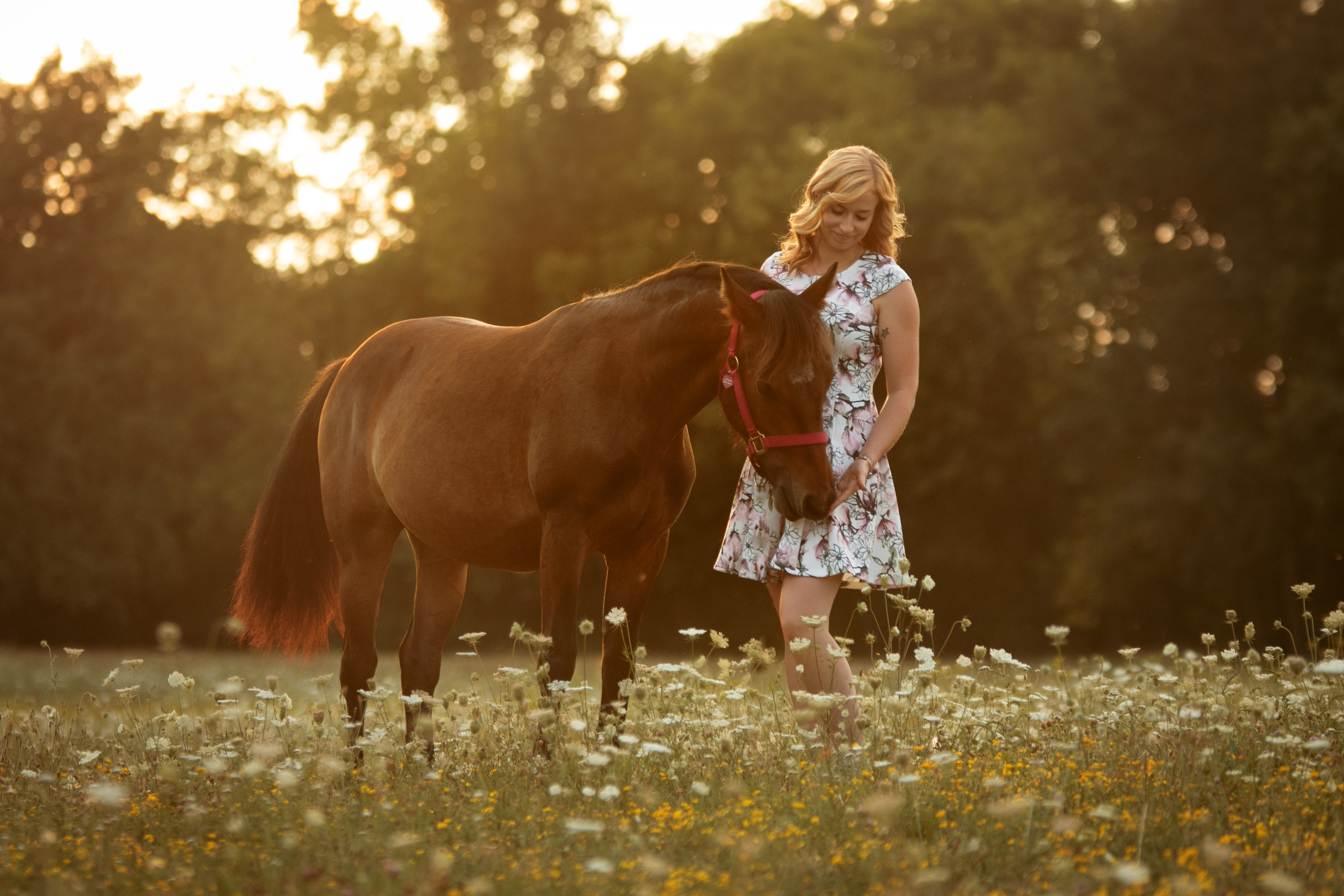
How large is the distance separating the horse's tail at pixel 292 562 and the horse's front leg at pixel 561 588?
219cm

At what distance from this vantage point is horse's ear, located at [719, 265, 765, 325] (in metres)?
4.96

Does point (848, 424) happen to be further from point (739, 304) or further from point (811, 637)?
point (811, 637)

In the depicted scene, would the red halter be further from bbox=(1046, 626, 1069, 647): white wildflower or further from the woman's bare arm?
bbox=(1046, 626, 1069, 647): white wildflower

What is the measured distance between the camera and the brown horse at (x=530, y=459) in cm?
499

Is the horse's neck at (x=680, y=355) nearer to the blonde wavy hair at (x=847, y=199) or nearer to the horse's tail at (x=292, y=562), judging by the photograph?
the blonde wavy hair at (x=847, y=199)

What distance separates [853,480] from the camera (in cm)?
507

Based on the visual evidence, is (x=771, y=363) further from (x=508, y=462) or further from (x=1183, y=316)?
(x=1183, y=316)

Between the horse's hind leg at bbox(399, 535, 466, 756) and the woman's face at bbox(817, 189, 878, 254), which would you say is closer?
the woman's face at bbox(817, 189, 878, 254)

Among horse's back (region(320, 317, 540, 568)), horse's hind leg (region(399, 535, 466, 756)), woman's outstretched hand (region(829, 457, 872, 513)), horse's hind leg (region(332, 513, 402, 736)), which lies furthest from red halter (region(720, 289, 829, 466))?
horse's hind leg (region(332, 513, 402, 736))

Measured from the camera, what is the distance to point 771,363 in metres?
4.85

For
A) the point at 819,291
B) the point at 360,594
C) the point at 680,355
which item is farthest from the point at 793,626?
the point at 360,594

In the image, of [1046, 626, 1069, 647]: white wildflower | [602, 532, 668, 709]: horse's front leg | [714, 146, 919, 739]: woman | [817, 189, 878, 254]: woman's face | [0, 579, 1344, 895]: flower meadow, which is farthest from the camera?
[602, 532, 668, 709]: horse's front leg

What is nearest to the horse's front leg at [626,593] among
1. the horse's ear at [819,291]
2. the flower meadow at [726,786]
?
the flower meadow at [726,786]

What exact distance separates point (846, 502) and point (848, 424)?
33 cm
